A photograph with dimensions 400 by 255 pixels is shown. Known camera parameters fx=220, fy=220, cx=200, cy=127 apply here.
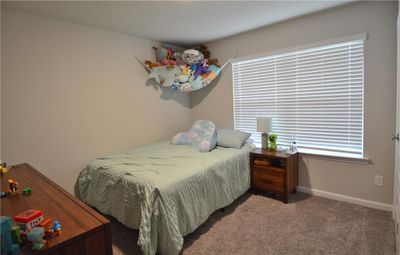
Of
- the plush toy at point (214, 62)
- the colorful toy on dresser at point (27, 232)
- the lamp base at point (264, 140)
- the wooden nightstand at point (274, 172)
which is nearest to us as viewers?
the colorful toy on dresser at point (27, 232)

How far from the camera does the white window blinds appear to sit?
2.49 metres

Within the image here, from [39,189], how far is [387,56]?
10.7 feet

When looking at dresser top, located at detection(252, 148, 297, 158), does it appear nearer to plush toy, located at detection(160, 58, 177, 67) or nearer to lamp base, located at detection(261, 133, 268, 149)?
lamp base, located at detection(261, 133, 268, 149)

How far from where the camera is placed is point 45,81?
2414 mm

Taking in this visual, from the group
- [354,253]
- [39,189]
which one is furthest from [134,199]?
[354,253]

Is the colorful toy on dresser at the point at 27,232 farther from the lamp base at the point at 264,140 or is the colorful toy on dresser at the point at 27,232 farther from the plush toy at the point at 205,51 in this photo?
the plush toy at the point at 205,51

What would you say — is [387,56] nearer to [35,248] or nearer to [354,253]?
[354,253]

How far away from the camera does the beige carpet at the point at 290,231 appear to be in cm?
187

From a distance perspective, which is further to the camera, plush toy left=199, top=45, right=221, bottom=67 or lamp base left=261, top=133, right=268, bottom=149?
plush toy left=199, top=45, right=221, bottom=67

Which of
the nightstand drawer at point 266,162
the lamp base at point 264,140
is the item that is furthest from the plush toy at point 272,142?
the nightstand drawer at point 266,162

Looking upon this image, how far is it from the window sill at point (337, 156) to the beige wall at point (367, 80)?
2.1 inches

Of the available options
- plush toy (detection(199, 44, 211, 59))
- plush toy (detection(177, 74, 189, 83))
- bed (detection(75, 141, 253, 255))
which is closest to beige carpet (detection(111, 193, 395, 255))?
bed (detection(75, 141, 253, 255))

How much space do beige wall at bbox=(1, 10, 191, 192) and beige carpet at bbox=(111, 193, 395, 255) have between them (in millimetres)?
1079

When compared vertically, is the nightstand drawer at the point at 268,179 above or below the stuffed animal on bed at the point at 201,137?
below
